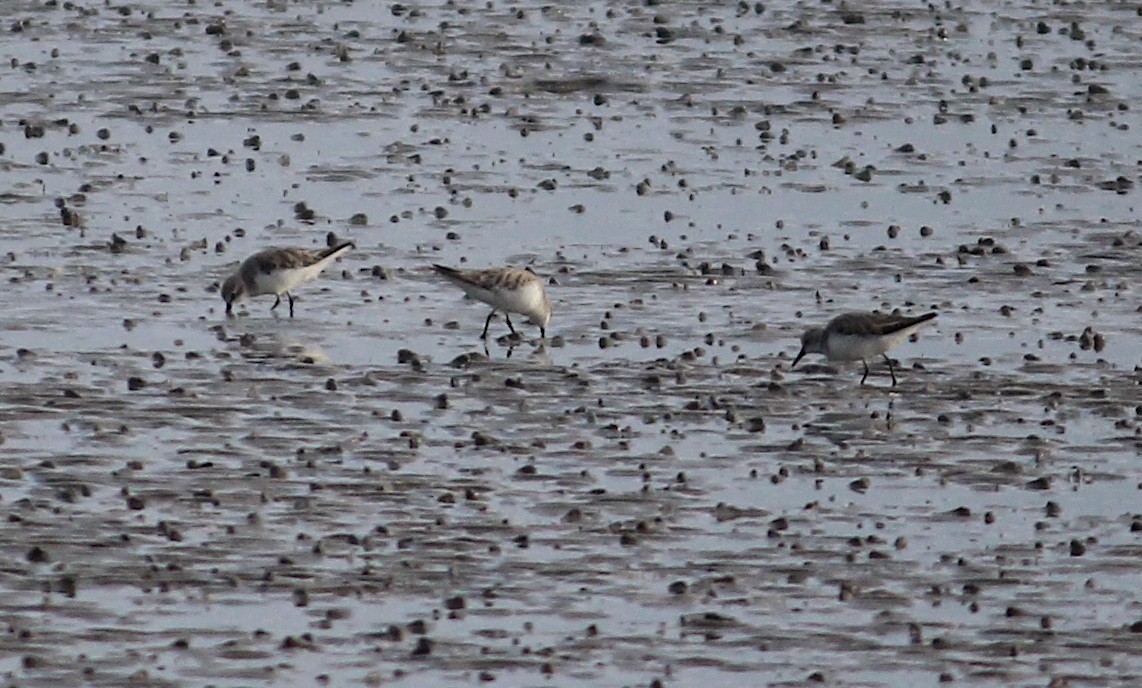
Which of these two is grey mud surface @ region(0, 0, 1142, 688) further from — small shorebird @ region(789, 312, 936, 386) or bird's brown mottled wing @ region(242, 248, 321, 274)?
bird's brown mottled wing @ region(242, 248, 321, 274)

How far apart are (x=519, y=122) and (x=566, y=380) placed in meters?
13.1

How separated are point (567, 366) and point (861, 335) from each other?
2.47 meters

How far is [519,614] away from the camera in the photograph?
50.3 ft

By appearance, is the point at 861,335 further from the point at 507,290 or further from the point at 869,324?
the point at 507,290

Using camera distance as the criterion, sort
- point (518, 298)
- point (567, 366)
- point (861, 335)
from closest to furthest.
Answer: point (861, 335)
point (567, 366)
point (518, 298)

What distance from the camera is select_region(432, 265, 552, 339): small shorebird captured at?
23.0 meters

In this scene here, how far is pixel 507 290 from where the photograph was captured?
23.0m

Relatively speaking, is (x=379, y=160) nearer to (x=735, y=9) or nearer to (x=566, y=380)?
(x=566, y=380)

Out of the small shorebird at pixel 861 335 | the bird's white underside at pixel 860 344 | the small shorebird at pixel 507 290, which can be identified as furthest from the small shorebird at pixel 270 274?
the bird's white underside at pixel 860 344

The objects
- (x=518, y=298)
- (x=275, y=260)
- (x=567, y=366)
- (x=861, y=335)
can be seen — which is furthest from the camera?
(x=275, y=260)

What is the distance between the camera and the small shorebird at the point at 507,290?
23.0 metres

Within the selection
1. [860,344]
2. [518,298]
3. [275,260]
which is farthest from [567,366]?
[275,260]

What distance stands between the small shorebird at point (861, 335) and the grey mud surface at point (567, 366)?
0.34 m

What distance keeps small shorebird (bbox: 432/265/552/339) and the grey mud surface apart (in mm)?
309
